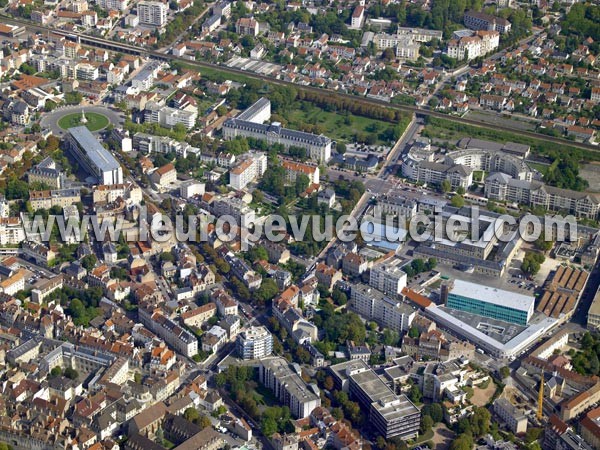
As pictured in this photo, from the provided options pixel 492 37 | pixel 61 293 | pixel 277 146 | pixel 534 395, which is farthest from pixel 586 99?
pixel 61 293

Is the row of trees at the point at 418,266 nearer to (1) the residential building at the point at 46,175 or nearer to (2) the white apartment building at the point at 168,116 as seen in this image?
(1) the residential building at the point at 46,175

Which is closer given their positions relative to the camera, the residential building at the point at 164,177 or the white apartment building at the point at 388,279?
the white apartment building at the point at 388,279

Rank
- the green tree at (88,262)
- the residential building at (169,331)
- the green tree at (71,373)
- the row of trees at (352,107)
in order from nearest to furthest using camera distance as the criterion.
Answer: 1. the green tree at (71,373)
2. the residential building at (169,331)
3. the green tree at (88,262)
4. the row of trees at (352,107)

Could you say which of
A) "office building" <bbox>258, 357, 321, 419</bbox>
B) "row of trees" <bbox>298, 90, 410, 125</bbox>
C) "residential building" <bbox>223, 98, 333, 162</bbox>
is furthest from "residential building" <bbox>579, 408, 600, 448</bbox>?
"row of trees" <bbox>298, 90, 410, 125</bbox>

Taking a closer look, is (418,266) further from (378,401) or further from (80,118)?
(80,118)

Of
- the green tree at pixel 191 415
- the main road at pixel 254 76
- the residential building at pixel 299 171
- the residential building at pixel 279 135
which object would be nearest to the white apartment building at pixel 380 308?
the green tree at pixel 191 415

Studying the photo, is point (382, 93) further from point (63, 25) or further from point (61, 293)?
point (61, 293)
